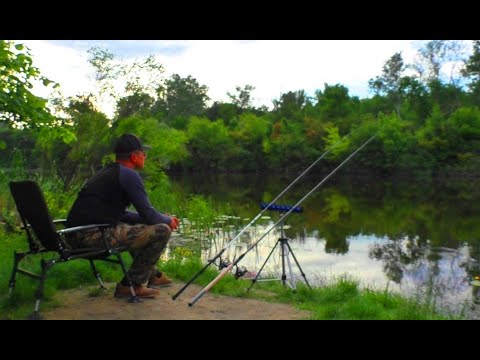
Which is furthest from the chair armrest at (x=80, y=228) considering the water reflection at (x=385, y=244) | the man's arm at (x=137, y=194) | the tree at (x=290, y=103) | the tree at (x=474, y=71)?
the tree at (x=290, y=103)

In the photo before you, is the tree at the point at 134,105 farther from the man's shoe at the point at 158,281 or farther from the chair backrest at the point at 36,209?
the chair backrest at the point at 36,209

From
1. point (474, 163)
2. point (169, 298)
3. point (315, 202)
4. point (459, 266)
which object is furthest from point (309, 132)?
point (169, 298)

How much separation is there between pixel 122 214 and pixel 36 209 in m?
0.76

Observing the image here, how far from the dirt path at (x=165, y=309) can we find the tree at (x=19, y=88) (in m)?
1.87

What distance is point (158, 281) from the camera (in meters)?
5.07

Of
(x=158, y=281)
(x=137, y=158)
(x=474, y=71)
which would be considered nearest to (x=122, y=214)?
(x=137, y=158)

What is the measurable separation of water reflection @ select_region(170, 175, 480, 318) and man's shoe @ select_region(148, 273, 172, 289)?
11.8 ft

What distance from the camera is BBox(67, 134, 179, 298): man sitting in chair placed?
14.0 feet

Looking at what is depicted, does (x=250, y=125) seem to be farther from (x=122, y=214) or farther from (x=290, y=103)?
(x=122, y=214)

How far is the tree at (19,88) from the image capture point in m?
Result: 4.81

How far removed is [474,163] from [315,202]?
72.5 feet
